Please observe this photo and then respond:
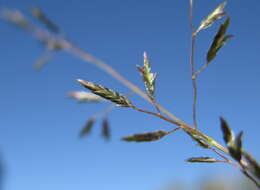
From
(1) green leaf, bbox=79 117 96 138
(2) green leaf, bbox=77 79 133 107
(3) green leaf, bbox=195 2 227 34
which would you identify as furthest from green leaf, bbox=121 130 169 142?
(1) green leaf, bbox=79 117 96 138

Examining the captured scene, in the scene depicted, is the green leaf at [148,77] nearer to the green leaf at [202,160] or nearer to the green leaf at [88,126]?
the green leaf at [202,160]

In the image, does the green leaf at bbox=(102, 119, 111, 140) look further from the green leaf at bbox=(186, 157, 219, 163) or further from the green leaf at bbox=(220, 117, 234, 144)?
the green leaf at bbox=(220, 117, 234, 144)

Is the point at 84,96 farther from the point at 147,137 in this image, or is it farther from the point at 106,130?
the point at 106,130

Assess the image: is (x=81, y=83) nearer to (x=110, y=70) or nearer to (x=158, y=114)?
(x=158, y=114)

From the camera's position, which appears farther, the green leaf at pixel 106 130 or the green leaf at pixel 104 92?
the green leaf at pixel 106 130

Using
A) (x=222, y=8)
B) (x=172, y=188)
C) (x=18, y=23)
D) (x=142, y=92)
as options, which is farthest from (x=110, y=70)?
(x=172, y=188)

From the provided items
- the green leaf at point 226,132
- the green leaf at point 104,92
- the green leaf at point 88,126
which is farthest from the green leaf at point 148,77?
the green leaf at point 88,126
